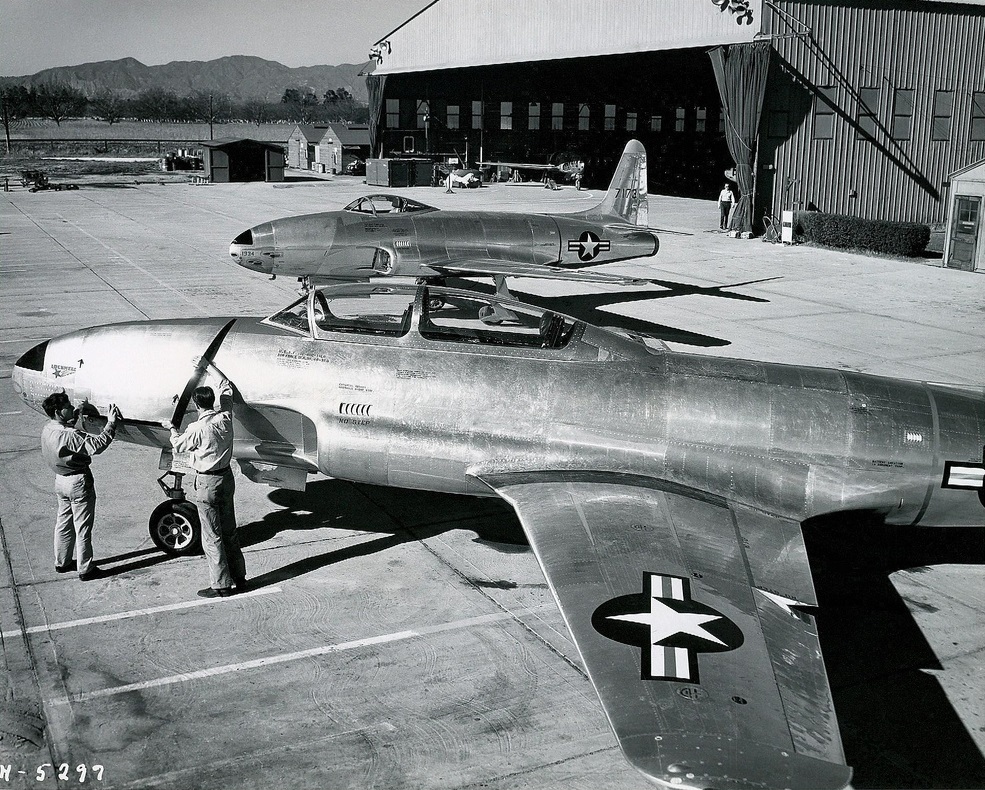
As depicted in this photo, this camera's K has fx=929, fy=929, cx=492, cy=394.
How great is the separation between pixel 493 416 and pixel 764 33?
28334 mm

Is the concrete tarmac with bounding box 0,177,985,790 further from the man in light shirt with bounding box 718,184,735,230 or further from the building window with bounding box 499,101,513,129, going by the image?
the building window with bounding box 499,101,513,129

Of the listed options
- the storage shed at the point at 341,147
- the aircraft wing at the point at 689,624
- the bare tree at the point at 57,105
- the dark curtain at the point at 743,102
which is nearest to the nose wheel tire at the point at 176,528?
the aircraft wing at the point at 689,624

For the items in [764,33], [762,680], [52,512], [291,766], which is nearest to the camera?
[762,680]

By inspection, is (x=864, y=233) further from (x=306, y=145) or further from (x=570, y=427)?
(x=306, y=145)

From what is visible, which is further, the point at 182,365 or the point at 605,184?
the point at 605,184

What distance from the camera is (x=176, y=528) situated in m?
8.51

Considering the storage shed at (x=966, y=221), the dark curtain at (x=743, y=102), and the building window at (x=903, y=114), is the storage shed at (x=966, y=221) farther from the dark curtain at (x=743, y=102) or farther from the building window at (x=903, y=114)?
the building window at (x=903, y=114)

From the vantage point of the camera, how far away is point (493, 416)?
322 inches

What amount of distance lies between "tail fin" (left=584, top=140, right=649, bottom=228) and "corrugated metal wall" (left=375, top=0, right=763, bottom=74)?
12.6 meters

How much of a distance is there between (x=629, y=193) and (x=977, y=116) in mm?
20486

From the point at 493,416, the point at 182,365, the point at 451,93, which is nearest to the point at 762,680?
the point at 493,416

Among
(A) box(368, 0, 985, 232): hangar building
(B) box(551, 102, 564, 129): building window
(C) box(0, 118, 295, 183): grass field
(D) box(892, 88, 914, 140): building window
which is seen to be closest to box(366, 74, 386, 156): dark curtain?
(B) box(551, 102, 564, 129): building window

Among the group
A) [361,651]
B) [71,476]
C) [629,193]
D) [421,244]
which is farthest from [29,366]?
[629,193]

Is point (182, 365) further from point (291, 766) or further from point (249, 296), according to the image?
point (249, 296)
